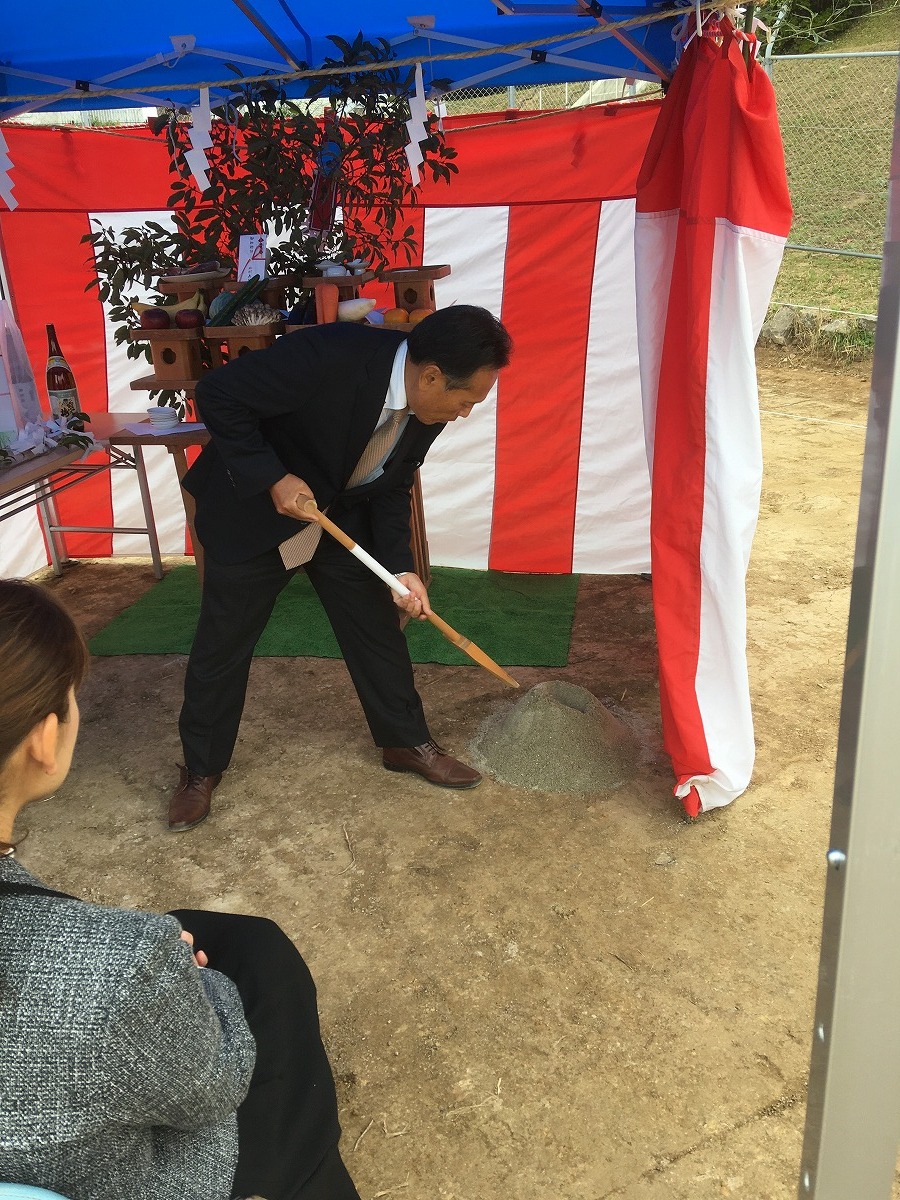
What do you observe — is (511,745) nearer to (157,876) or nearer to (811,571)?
(157,876)

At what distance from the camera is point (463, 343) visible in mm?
2291

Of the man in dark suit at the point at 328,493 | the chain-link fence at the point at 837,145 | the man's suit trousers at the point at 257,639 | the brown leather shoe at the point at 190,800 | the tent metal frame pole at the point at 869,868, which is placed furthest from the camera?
the chain-link fence at the point at 837,145

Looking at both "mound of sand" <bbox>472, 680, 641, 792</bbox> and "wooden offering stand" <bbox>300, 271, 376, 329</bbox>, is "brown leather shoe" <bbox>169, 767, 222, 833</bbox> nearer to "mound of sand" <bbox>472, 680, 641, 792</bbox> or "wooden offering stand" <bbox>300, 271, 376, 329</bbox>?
"mound of sand" <bbox>472, 680, 641, 792</bbox>

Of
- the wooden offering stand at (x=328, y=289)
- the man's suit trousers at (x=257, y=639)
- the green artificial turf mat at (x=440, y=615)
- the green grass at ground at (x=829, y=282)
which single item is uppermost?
the wooden offering stand at (x=328, y=289)

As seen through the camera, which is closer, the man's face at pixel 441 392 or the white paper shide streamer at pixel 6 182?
the man's face at pixel 441 392

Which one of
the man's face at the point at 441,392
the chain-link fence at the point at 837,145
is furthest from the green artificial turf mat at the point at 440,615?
the chain-link fence at the point at 837,145

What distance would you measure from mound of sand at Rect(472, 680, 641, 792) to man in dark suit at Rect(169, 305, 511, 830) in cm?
16

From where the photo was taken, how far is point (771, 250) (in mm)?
2391

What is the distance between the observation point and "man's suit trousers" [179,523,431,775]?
274 centimetres

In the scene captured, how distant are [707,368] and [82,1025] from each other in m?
2.05

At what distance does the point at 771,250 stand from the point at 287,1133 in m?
2.11

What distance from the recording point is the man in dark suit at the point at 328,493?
2439 mm

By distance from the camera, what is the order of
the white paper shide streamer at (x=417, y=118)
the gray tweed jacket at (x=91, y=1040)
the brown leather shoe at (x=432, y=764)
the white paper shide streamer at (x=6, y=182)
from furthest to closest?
1. the white paper shide streamer at (x=6, y=182)
2. the white paper shide streamer at (x=417, y=118)
3. the brown leather shoe at (x=432, y=764)
4. the gray tweed jacket at (x=91, y=1040)

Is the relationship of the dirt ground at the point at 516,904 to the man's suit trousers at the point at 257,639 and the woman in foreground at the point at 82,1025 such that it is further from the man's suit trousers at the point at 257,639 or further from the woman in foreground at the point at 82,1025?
the woman in foreground at the point at 82,1025
